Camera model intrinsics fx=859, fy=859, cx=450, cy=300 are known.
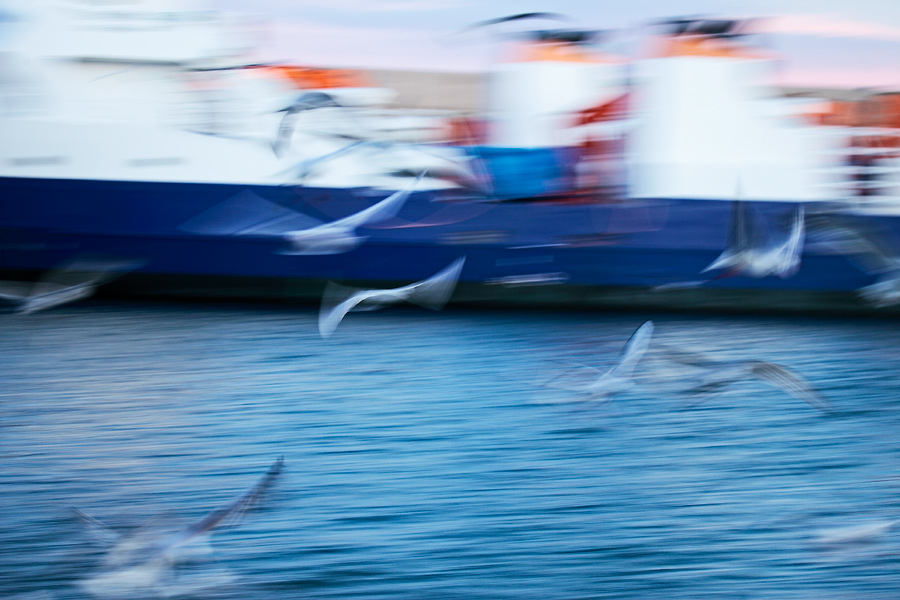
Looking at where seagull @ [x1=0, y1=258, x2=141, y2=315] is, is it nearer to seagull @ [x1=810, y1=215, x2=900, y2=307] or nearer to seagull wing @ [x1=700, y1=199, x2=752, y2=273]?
seagull wing @ [x1=700, y1=199, x2=752, y2=273]

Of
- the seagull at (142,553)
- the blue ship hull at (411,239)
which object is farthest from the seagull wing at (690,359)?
the seagull at (142,553)

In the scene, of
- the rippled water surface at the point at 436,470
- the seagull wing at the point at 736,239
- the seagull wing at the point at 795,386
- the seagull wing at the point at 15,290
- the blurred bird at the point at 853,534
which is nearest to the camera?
the rippled water surface at the point at 436,470

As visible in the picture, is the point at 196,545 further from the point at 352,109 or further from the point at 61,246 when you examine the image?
the point at 352,109

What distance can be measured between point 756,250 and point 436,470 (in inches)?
142

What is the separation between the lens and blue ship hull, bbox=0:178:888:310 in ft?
18.0

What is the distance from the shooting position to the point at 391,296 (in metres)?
5.96

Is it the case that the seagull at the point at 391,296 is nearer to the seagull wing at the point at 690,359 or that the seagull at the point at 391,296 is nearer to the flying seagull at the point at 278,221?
the flying seagull at the point at 278,221

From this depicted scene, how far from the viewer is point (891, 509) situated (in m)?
2.83

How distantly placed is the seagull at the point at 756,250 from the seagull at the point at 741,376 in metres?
0.99

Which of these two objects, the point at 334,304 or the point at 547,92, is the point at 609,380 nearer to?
the point at 334,304

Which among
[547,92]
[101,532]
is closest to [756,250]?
[547,92]

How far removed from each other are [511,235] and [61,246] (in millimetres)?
2899

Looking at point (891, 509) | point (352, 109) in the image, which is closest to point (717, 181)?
point (352, 109)

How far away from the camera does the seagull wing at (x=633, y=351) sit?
4.56m
